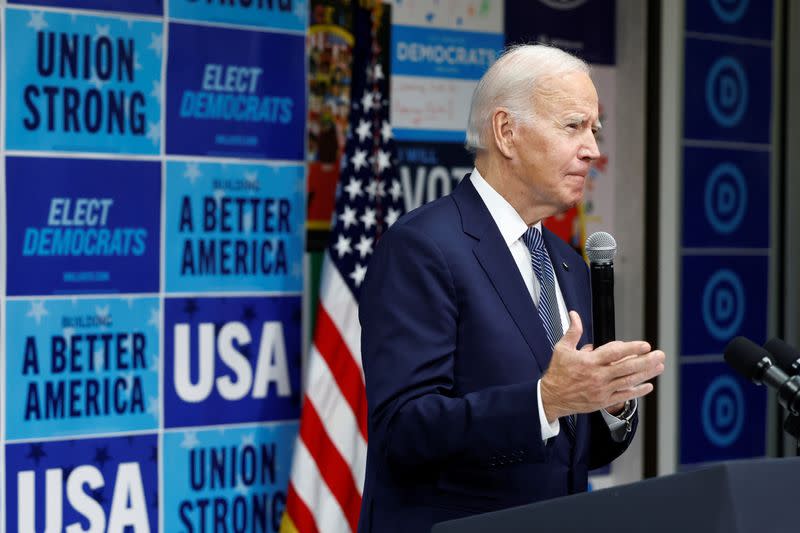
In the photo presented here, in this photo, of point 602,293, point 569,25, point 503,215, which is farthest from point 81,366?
point 569,25

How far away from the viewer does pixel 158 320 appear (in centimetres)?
335

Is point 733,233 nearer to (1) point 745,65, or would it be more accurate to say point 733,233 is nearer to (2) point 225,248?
(1) point 745,65

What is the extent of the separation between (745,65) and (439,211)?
124 inches

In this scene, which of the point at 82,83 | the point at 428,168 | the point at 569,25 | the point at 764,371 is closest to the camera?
the point at 764,371

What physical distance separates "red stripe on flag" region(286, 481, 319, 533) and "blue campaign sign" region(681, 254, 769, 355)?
1.86 m

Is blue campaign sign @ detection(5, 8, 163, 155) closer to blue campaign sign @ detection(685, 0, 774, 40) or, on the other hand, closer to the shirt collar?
the shirt collar

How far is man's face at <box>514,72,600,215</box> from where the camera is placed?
1820mm

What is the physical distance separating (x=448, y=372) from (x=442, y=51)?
2.41m

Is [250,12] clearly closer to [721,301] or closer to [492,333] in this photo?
[492,333]

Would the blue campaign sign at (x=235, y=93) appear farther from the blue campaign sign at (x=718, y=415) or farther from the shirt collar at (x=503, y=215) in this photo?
the blue campaign sign at (x=718, y=415)

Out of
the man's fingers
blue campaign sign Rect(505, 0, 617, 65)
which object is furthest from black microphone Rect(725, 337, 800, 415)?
blue campaign sign Rect(505, 0, 617, 65)

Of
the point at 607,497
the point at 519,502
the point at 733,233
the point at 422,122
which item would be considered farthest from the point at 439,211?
the point at 733,233

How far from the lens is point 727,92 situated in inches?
177

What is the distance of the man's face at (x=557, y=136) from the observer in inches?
71.7
